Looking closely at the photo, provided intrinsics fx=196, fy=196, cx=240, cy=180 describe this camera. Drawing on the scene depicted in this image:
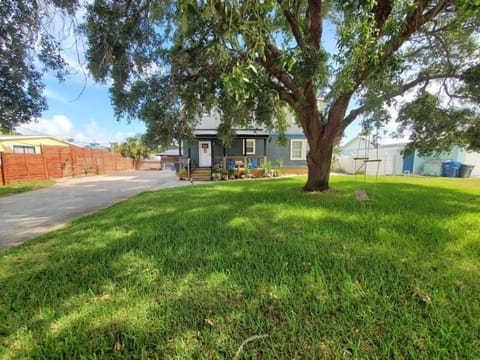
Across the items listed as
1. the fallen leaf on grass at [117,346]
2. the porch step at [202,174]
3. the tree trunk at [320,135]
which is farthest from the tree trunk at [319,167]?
the porch step at [202,174]

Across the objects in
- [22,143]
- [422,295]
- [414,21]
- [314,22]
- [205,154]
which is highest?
[314,22]

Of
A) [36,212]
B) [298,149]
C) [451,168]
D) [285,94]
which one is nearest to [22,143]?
[36,212]

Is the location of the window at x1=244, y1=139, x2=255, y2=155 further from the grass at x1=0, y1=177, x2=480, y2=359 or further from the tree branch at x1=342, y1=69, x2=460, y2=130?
the grass at x1=0, y1=177, x2=480, y2=359

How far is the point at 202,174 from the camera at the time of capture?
13.3m

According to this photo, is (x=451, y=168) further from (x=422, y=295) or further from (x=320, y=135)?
(x=422, y=295)

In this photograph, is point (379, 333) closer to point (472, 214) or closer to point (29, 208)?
point (472, 214)

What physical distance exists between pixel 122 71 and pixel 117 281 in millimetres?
4567

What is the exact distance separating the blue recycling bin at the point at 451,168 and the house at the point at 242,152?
1092cm

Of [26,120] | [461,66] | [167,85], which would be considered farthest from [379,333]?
[26,120]

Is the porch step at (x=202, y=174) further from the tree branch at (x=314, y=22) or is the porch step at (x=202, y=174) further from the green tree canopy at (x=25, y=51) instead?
the tree branch at (x=314, y=22)

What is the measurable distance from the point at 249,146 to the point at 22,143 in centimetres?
1951

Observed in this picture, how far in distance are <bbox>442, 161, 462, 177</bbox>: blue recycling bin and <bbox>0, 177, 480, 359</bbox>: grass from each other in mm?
16617

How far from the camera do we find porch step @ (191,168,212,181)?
43.3ft

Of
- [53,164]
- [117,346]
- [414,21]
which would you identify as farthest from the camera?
[53,164]
